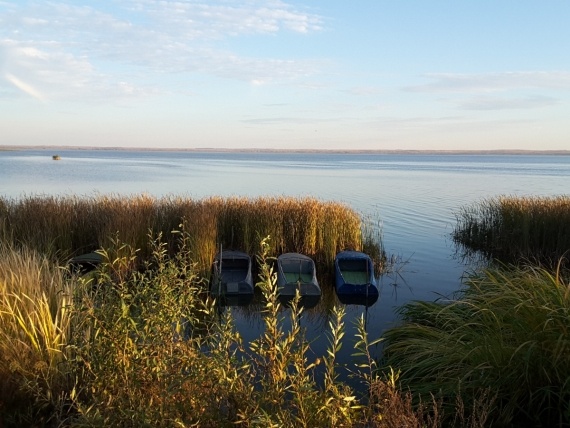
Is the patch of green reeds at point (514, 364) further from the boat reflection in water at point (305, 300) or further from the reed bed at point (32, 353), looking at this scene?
the boat reflection in water at point (305, 300)

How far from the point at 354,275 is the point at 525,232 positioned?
6.72 m

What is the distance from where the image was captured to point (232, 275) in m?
13.5

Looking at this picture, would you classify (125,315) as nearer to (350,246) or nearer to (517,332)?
(517,332)

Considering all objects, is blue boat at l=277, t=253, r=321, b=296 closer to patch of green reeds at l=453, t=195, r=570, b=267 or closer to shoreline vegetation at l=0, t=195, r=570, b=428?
shoreline vegetation at l=0, t=195, r=570, b=428

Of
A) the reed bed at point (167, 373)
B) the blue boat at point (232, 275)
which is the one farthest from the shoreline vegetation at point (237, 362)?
the blue boat at point (232, 275)

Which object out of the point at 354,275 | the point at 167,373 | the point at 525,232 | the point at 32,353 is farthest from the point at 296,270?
the point at 167,373

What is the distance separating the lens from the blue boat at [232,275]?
12.4 metres

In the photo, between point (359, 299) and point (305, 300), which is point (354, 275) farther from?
point (305, 300)

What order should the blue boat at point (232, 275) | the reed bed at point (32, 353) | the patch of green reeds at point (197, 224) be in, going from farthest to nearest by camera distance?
the patch of green reeds at point (197, 224) < the blue boat at point (232, 275) < the reed bed at point (32, 353)

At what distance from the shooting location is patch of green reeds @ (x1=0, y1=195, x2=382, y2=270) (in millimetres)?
13602

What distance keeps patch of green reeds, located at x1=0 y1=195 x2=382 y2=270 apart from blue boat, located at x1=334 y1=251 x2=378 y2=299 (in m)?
1.15

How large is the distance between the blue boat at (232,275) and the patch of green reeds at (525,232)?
9265mm

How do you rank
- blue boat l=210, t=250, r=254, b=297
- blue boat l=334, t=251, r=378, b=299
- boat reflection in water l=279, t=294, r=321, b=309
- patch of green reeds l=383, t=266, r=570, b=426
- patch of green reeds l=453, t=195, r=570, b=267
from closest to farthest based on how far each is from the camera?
patch of green reeds l=383, t=266, r=570, b=426 < blue boat l=210, t=250, r=254, b=297 < boat reflection in water l=279, t=294, r=321, b=309 < blue boat l=334, t=251, r=378, b=299 < patch of green reeds l=453, t=195, r=570, b=267

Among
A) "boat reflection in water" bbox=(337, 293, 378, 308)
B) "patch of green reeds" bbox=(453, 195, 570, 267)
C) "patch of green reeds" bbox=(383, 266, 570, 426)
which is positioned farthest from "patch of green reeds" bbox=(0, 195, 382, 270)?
"patch of green reeds" bbox=(383, 266, 570, 426)
